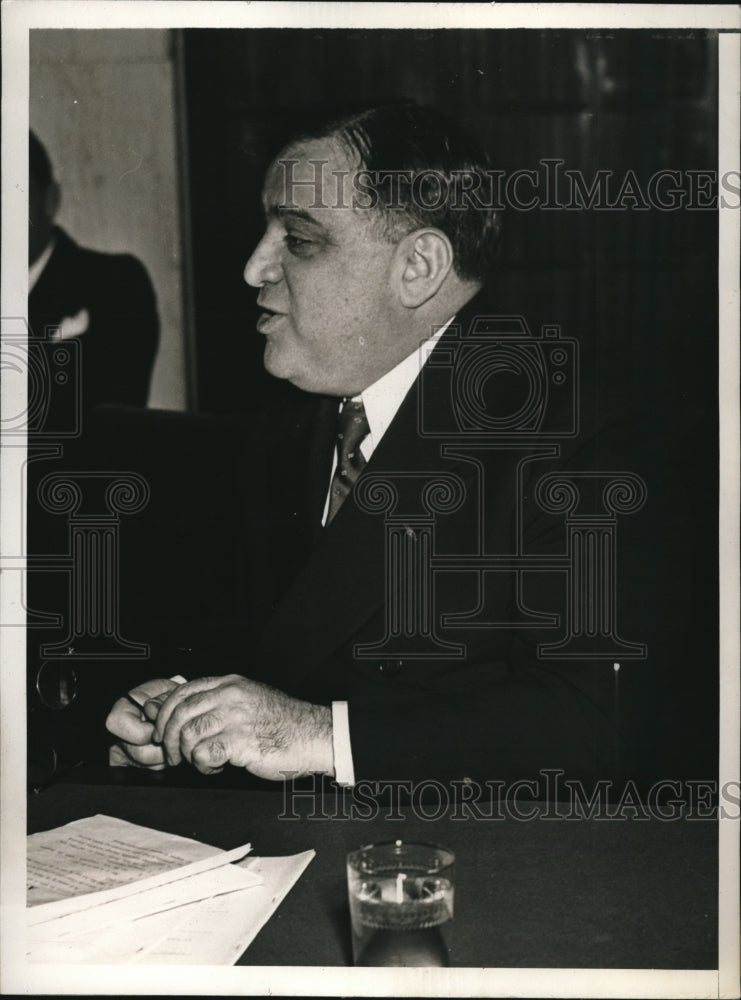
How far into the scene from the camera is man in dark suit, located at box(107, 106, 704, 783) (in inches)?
56.5

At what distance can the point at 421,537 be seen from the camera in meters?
1.48

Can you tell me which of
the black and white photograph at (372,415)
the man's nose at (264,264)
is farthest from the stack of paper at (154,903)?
the man's nose at (264,264)

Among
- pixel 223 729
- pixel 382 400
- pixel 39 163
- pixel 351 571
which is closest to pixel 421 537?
pixel 351 571

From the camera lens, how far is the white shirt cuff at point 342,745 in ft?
4.63

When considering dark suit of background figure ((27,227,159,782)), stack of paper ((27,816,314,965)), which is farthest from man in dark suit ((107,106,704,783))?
stack of paper ((27,816,314,965))

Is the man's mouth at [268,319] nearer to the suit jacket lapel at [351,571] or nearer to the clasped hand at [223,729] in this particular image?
the suit jacket lapel at [351,571]

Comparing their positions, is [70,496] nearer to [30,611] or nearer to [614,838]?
[30,611]

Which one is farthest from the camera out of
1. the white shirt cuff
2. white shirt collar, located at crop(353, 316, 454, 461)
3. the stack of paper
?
white shirt collar, located at crop(353, 316, 454, 461)

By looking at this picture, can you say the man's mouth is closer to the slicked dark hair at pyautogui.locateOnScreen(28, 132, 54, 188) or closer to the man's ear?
the man's ear

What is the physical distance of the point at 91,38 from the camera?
145 centimetres

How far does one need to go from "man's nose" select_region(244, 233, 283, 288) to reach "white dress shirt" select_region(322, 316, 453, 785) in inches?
8.8

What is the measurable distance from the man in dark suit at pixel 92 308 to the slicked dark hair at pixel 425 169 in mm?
344

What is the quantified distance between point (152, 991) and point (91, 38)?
131cm

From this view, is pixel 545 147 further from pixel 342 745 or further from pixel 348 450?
pixel 342 745
